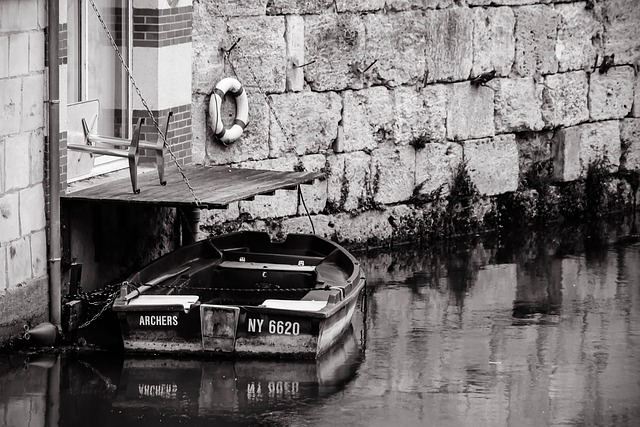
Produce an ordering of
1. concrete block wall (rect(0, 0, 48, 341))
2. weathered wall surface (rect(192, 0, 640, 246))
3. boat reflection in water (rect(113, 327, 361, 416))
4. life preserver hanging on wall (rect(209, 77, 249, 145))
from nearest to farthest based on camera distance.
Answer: boat reflection in water (rect(113, 327, 361, 416)) < concrete block wall (rect(0, 0, 48, 341)) < life preserver hanging on wall (rect(209, 77, 249, 145)) < weathered wall surface (rect(192, 0, 640, 246))

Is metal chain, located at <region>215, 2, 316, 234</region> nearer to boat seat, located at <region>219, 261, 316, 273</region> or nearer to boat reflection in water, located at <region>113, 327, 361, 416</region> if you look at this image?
boat seat, located at <region>219, 261, 316, 273</region>

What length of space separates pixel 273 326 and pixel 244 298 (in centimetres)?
130

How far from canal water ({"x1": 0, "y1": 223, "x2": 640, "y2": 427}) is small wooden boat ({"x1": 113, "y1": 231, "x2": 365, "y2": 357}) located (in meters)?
0.16

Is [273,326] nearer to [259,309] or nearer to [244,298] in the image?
[259,309]

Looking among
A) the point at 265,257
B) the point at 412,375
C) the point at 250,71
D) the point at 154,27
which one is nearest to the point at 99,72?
the point at 154,27

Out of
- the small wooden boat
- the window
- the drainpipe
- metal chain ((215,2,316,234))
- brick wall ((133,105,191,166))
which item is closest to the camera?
the small wooden boat

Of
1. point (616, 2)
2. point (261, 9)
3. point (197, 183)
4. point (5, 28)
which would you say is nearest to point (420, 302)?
point (197, 183)

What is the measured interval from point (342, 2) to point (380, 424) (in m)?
6.21

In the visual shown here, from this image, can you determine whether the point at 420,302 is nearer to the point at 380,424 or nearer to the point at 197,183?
the point at 197,183

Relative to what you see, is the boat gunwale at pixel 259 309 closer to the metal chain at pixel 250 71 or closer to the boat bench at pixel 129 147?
the boat bench at pixel 129 147

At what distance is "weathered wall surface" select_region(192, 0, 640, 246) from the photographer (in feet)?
44.3

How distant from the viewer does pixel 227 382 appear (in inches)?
382

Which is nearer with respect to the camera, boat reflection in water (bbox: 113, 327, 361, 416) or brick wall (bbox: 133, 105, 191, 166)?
boat reflection in water (bbox: 113, 327, 361, 416)

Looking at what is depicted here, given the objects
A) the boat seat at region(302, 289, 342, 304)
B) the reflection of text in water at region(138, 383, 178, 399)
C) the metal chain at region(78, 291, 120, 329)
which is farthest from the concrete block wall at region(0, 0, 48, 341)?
the boat seat at region(302, 289, 342, 304)
